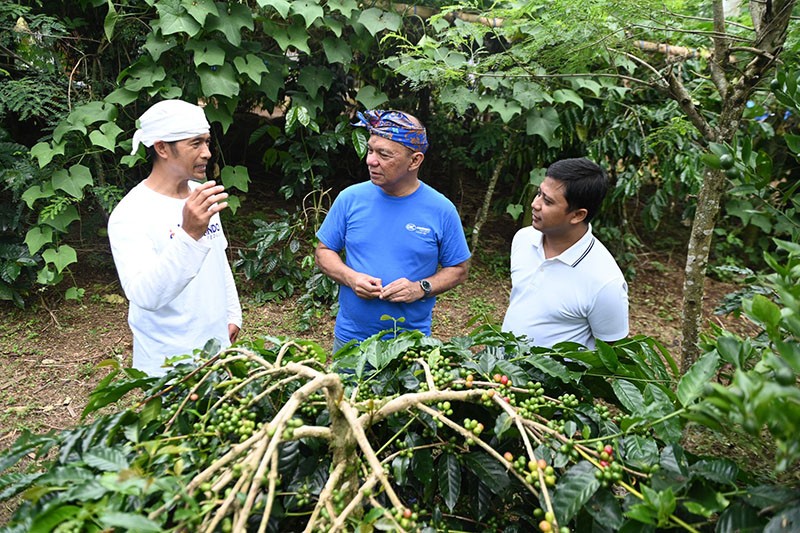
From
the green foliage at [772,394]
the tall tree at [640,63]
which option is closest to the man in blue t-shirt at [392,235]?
the tall tree at [640,63]

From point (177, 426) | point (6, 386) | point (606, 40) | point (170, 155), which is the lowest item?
point (6, 386)

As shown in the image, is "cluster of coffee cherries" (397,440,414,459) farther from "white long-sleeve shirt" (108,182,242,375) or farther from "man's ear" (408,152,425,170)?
"man's ear" (408,152,425,170)

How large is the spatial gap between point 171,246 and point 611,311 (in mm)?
1513

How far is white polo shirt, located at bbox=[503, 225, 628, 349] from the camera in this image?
196cm

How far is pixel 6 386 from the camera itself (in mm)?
3250

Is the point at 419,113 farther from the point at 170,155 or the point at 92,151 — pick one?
the point at 170,155

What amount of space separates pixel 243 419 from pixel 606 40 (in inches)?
87.4

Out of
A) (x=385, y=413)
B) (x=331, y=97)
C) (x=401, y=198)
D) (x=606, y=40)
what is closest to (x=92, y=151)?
(x=331, y=97)

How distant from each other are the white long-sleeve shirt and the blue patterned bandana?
789 millimetres

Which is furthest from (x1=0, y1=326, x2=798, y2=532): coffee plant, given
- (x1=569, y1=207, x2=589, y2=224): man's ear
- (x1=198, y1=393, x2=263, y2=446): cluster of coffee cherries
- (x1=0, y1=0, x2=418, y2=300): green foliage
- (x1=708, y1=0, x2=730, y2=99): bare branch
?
(x1=0, y1=0, x2=418, y2=300): green foliage

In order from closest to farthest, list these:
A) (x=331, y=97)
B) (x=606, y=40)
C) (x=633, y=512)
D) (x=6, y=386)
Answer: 1. (x=633, y=512)
2. (x=606, y=40)
3. (x=6, y=386)
4. (x=331, y=97)

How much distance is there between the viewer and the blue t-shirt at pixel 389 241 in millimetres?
2381

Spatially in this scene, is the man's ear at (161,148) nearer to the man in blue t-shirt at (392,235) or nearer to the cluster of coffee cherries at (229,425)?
the man in blue t-shirt at (392,235)

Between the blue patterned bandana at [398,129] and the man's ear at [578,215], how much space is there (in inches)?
28.6
